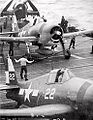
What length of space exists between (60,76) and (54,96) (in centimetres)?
74

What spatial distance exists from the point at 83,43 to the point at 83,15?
19.6m

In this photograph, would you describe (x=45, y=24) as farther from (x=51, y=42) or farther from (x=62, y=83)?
(x=62, y=83)

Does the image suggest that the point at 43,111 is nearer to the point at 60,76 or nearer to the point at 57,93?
the point at 57,93

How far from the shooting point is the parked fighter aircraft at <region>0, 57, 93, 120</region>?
11.6 meters

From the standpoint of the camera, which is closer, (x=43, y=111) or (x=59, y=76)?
(x=43, y=111)

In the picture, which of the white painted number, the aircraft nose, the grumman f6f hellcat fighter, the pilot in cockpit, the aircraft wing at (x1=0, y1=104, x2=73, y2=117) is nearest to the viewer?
the aircraft wing at (x1=0, y1=104, x2=73, y2=117)

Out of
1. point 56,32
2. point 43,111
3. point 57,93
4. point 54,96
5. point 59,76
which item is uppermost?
point 59,76

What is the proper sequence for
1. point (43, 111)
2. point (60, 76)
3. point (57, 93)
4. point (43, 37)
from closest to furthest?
point (43, 111) → point (57, 93) → point (60, 76) → point (43, 37)

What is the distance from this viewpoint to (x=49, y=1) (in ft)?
206

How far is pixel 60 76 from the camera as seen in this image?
42.5 ft

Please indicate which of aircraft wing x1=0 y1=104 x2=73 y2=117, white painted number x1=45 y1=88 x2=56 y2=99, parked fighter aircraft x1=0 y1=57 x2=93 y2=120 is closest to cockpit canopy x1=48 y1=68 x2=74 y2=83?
parked fighter aircraft x1=0 y1=57 x2=93 y2=120

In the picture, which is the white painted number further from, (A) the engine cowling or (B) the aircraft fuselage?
(A) the engine cowling


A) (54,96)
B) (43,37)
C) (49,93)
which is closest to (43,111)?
(54,96)

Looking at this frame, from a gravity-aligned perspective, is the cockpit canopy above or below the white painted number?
above
